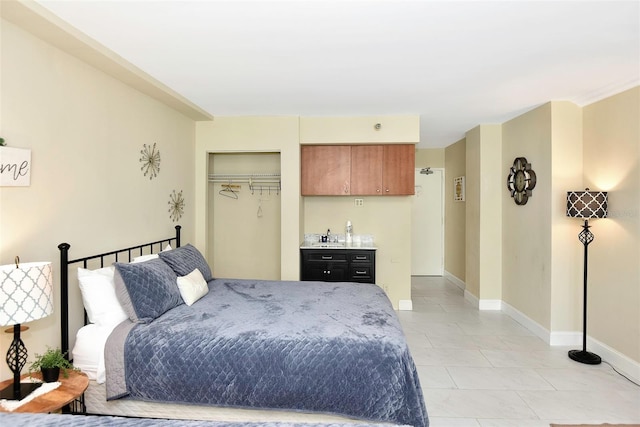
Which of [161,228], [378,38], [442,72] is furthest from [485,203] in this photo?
[161,228]

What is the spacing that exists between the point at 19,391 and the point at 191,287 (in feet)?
3.84

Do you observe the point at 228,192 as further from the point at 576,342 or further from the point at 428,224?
the point at 576,342

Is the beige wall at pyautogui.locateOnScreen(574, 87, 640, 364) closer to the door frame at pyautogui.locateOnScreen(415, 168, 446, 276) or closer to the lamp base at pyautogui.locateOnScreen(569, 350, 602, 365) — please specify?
the lamp base at pyautogui.locateOnScreen(569, 350, 602, 365)

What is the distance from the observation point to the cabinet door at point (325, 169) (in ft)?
15.0

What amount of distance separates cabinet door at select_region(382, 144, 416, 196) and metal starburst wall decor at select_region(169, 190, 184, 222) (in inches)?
102

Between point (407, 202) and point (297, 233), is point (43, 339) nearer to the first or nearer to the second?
point (297, 233)

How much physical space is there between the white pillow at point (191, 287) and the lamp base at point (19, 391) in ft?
3.30

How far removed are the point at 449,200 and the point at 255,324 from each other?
5.16 m

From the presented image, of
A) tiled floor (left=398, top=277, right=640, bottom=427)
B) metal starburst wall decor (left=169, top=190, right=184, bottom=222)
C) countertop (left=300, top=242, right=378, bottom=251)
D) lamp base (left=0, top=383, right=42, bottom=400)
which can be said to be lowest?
tiled floor (left=398, top=277, right=640, bottom=427)

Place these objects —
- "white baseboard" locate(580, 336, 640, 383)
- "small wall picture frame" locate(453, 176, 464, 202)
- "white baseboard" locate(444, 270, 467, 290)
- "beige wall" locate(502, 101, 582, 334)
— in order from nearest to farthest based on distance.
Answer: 1. "white baseboard" locate(580, 336, 640, 383)
2. "beige wall" locate(502, 101, 582, 334)
3. "small wall picture frame" locate(453, 176, 464, 202)
4. "white baseboard" locate(444, 270, 467, 290)

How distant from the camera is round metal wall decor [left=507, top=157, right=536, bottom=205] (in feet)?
13.0

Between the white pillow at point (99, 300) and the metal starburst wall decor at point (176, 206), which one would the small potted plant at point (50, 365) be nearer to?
the white pillow at point (99, 300)

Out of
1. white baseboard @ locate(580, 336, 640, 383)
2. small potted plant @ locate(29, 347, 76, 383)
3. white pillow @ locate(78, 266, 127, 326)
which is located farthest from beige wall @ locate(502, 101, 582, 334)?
small potted plant @ locate(29, 347, 76, 383)

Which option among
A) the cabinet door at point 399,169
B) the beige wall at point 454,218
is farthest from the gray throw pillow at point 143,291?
the beige wall at point 454,218
